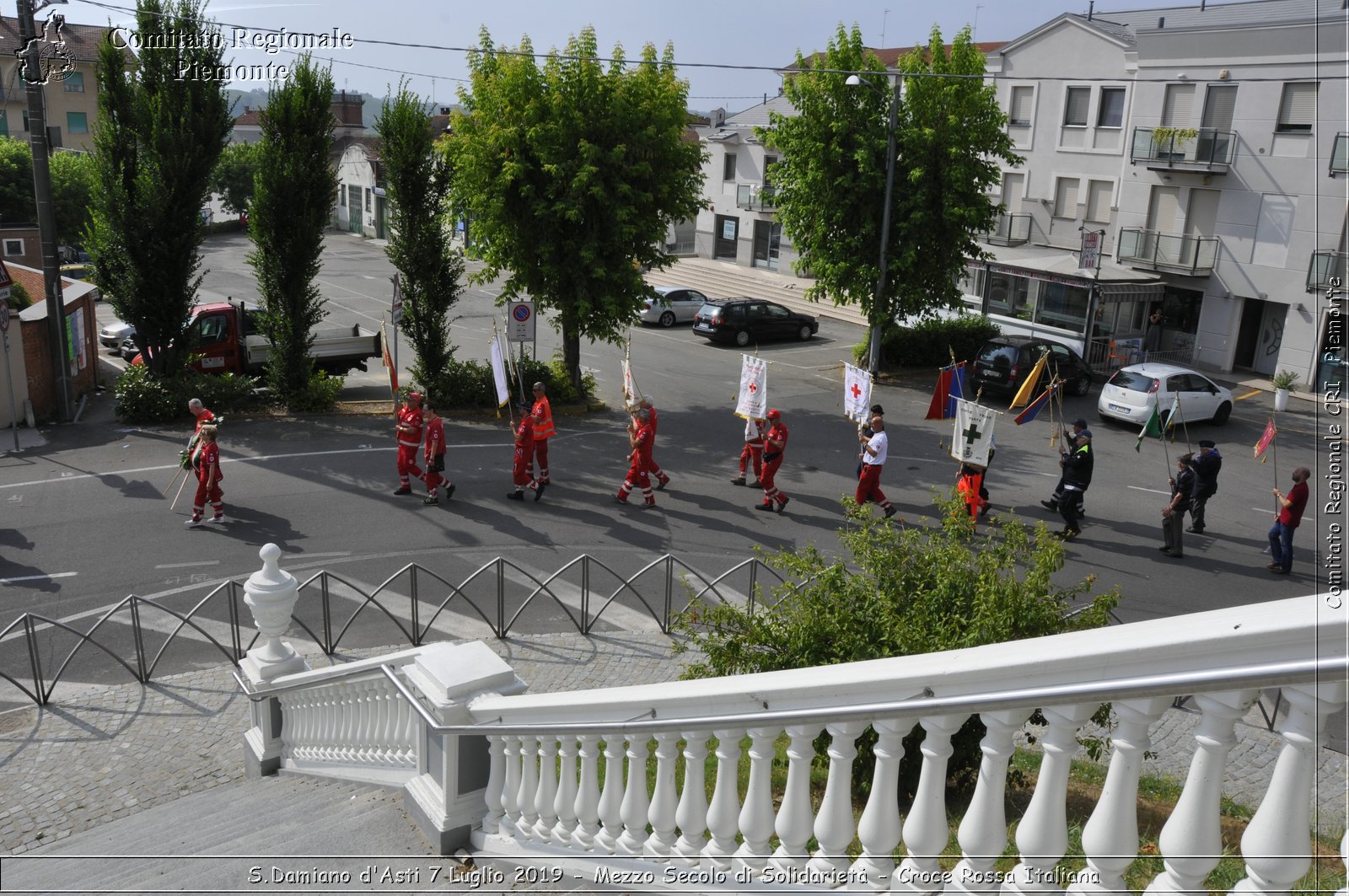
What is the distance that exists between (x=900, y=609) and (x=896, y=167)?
20319 millimetres

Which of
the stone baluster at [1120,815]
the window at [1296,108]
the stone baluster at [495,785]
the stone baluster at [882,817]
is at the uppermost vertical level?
the window at [1296,108]

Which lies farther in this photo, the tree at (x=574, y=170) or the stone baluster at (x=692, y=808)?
the tree at (x=574, y=170)

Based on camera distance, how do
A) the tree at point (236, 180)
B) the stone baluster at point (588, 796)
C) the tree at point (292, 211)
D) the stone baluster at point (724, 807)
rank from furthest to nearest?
1. the tree at point (236, 180)
2. the tree at point (292, 211)
3. the stone baluster at point (588, 796)
4. the stone baluster at point (724, 807)

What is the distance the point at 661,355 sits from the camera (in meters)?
29.8

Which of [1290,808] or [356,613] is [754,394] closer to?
[356,613]

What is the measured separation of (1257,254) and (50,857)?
3026 cm

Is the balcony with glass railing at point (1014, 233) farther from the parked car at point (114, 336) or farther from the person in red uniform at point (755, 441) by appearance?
the parked car at point (114, 336)

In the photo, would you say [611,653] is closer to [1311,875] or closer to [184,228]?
[1311,875]

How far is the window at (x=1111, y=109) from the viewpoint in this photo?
107 ft

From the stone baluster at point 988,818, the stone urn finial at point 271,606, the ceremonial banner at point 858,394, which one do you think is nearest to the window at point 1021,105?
the ceremonial banner at point 858,394

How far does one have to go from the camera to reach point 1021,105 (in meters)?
35.7

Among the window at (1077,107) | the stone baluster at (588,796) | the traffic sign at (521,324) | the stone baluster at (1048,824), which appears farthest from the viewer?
the window at (1077,107)

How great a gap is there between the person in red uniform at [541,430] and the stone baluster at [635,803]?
38.6ft

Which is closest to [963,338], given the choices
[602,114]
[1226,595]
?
[602,114]
